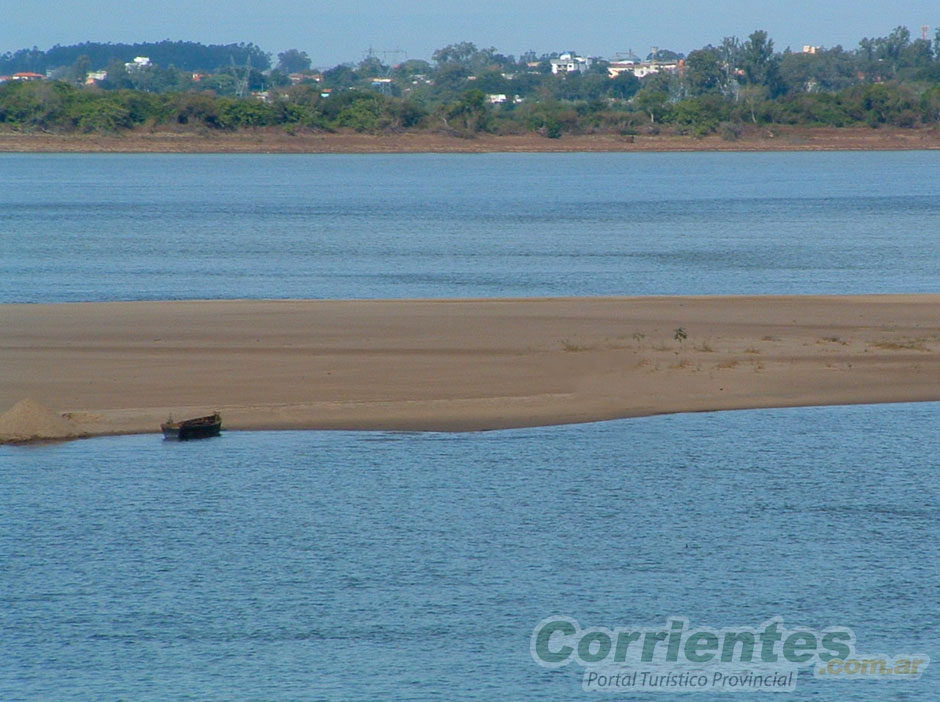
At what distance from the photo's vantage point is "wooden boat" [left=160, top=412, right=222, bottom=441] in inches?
857

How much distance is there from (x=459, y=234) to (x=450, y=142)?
116 m

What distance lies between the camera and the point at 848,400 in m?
25.5

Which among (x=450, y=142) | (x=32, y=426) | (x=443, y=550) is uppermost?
(x=32, y=426)

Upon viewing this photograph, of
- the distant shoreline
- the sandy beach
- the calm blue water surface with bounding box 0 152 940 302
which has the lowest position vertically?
the distant shoreline

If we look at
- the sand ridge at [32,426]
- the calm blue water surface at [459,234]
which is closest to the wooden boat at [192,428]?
the sand ridge at [32,426]

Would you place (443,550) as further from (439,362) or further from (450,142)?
(450,142)

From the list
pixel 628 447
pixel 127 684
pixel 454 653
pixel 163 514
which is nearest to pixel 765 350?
pixel 628 447

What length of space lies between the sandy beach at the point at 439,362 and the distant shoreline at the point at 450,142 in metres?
143

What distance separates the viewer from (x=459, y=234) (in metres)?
65.7

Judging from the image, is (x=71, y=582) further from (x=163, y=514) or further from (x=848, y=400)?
(x=848, y=400)

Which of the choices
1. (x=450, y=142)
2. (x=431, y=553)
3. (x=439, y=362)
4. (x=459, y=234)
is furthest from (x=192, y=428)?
(x=450, y=142)

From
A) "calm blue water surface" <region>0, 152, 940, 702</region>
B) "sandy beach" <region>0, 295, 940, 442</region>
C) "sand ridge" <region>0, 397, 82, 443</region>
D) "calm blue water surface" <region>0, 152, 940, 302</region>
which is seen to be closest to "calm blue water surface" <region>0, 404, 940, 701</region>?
"calm blue water surface" <region>0, 152, 940, 702</region>

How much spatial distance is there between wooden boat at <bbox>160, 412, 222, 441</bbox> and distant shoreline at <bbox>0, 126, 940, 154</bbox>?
510 ft

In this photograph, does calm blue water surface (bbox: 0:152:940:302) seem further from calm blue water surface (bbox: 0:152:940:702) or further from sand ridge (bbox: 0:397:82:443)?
calm blue water surface (bbox: 0:152:940:702)
